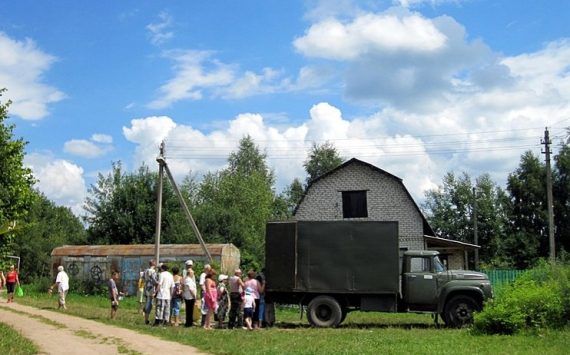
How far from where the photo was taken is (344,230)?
18141 mm

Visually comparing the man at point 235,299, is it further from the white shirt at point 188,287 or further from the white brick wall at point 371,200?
the white brick wall at point 371,200

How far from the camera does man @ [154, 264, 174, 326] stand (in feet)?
55.9

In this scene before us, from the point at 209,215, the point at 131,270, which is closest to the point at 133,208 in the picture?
the point at 209,215

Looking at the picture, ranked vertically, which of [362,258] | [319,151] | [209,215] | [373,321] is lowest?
[373,321]

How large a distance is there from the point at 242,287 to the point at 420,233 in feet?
54.7

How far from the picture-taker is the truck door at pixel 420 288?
17781 millimetres

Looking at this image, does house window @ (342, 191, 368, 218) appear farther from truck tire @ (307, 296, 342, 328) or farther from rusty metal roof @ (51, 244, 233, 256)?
truck tire @ (307, 296, 342, 328)

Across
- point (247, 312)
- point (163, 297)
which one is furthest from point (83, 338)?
point (247, 312)

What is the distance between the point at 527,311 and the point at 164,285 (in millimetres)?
9188

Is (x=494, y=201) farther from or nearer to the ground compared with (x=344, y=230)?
farther from the ground

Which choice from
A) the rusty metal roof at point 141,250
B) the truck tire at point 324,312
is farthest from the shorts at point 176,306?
the rusty metal roof at point 141,250

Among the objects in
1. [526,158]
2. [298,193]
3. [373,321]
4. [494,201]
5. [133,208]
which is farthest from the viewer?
[298,193]

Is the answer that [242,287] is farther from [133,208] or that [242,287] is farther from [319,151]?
[319,151]

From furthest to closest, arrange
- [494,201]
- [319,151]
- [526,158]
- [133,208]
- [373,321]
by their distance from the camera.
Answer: [319,151] → [494,201] → [526,158] → [133,208] → [373,321]
